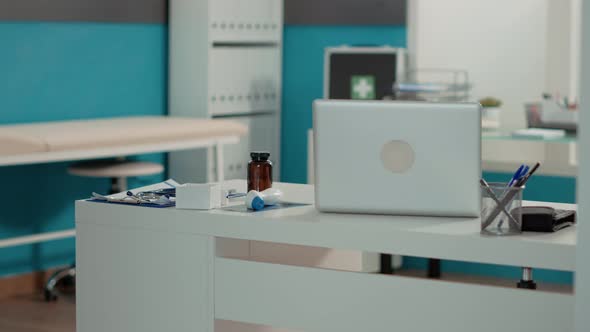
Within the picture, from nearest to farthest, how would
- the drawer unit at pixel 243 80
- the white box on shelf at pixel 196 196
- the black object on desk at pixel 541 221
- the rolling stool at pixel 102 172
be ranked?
the black object on desk at pixel 541 221
the white box on shelf at pixel 196 196
the rolling stool at pixel 102 172
the drawer unit at pixel 243 80

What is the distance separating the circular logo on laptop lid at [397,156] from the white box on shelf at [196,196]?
0.44 meters

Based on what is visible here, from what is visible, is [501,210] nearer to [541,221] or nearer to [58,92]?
[541,221]

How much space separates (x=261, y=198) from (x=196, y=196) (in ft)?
0.53

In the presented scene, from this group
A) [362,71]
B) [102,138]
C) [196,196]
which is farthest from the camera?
[362,71]

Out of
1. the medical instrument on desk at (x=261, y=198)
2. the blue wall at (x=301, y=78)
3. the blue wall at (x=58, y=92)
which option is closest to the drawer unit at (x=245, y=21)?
the blue wall at (x=301, y=78)

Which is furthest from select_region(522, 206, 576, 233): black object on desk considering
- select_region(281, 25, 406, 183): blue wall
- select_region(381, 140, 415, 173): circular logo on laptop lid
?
select_region(281, 25, 406, 183): blue wall

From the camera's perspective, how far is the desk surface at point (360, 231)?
7.14 feet

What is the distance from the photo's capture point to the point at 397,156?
2439 mm

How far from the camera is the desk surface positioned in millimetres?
2176

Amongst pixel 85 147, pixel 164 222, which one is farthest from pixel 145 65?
pixel 164 222

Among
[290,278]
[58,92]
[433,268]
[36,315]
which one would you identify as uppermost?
[58,92]

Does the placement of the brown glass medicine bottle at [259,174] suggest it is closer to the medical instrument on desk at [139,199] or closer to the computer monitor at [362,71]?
the medical instrument on desk at [139,199]

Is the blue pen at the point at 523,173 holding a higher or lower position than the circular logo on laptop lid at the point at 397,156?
lower

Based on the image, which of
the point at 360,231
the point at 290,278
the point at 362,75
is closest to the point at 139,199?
the point at 290,278
